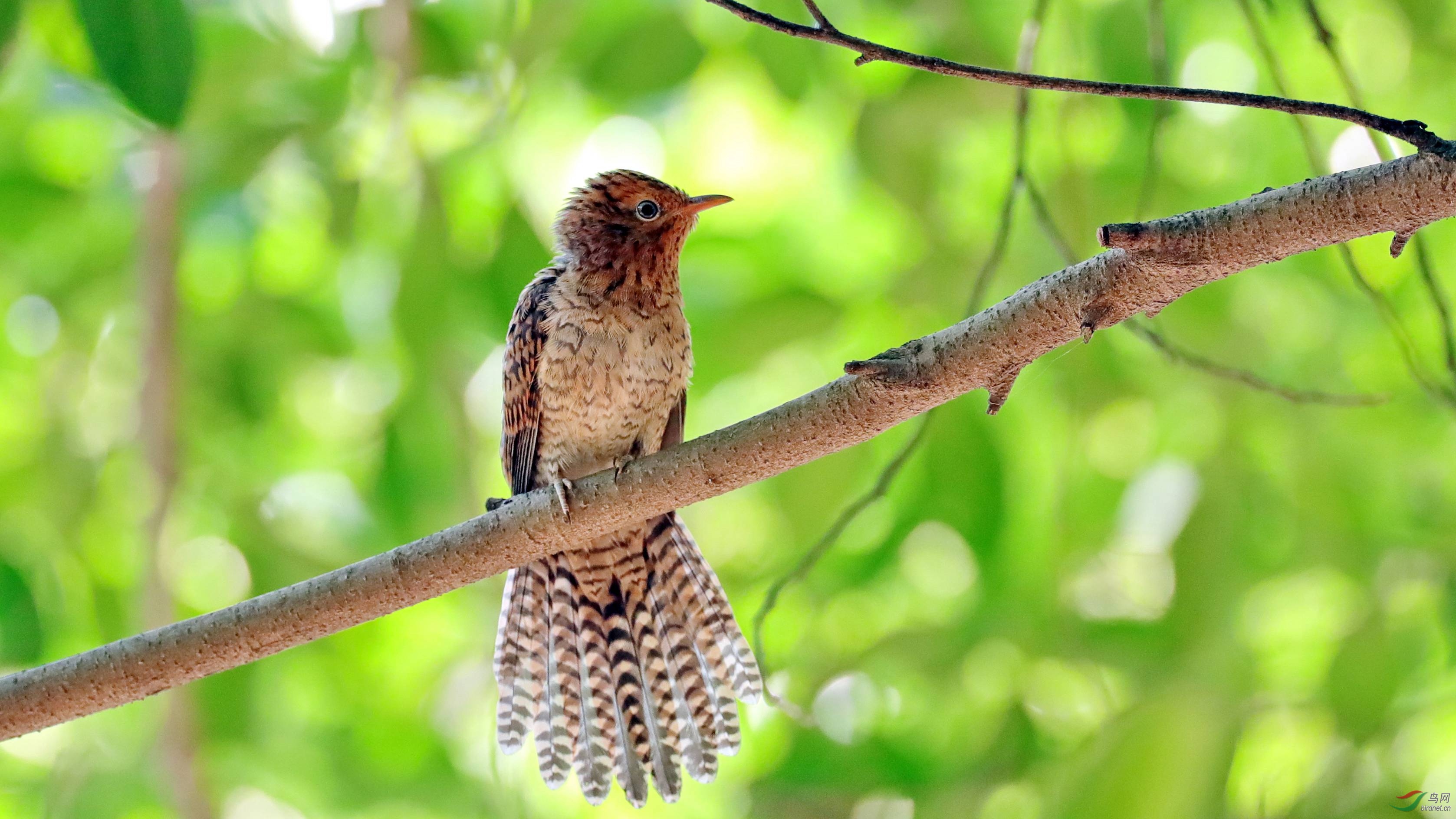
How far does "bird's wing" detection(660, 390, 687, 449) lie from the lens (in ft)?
11.7

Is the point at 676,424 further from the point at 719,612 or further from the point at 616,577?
the point at 719,612

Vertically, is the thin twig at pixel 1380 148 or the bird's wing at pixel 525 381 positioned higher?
the bird's wing at pixel 525 381

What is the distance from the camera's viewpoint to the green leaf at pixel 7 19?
2.14 m

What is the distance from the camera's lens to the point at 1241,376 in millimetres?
2482

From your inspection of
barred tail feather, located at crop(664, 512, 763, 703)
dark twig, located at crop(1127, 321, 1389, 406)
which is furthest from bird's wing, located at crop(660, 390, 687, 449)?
dark twig, located at crop(1127, 321, 1389, 406)

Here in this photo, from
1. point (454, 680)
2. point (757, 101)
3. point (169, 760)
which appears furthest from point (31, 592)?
point (757, 101)

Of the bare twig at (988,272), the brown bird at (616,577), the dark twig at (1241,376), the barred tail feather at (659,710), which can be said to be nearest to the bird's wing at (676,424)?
the brown bird at (616,577)

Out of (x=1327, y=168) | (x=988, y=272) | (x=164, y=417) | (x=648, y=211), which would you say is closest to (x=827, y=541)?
(x=988, y=272)

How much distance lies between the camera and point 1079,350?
10.1ft

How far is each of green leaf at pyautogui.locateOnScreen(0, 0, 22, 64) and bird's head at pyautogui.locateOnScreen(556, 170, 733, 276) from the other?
166 centimetres

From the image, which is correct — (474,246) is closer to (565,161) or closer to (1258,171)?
(565,161)

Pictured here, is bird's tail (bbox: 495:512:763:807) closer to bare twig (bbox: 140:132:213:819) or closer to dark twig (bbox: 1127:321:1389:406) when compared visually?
bare twig (bbox: 140:132:213:819)

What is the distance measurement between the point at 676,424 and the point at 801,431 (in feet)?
4.88

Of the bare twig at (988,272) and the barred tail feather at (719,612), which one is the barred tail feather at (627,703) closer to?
the barred tail feather at (719,612)
